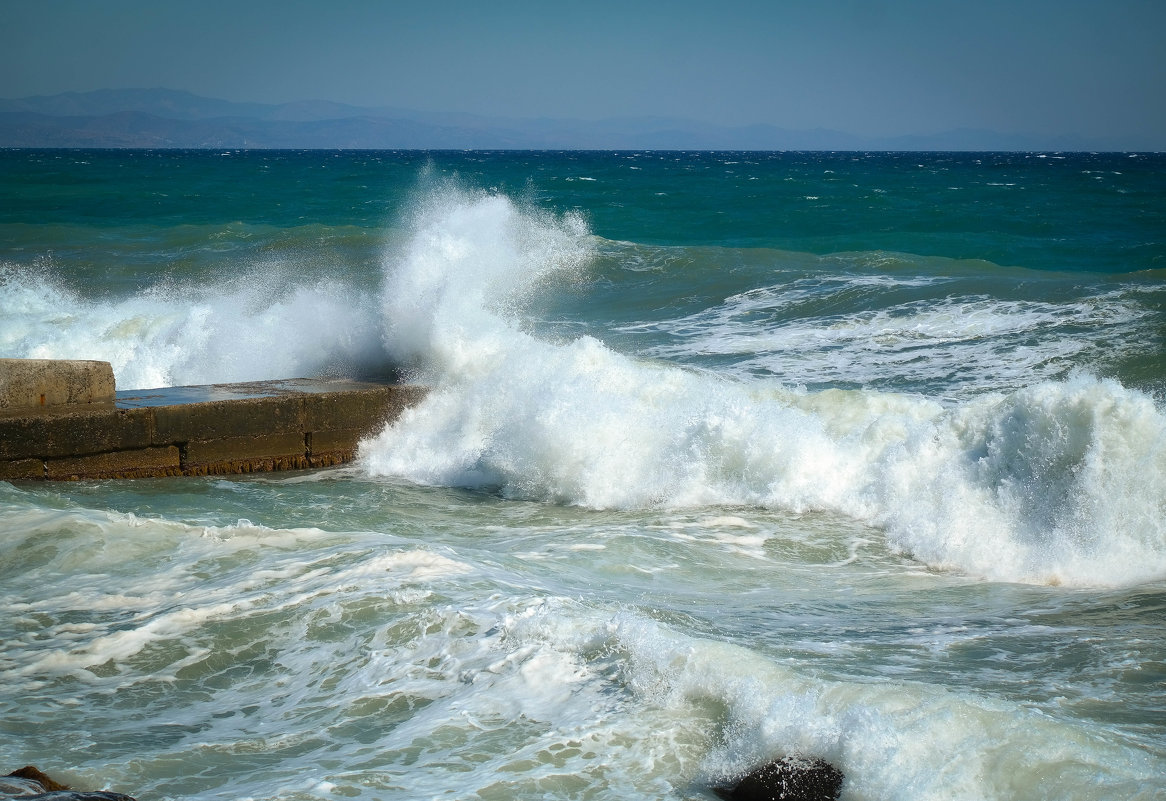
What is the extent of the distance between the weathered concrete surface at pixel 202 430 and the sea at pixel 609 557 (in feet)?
0.72

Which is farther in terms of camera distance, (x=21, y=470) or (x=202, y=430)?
(x=202, y=430)

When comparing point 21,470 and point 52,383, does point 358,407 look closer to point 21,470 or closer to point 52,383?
point 52,383

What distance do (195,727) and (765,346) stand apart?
958 centimetres

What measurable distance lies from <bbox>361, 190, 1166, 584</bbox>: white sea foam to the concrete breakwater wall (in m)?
0.38

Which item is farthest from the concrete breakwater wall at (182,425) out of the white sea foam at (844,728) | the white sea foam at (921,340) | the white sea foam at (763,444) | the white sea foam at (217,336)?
the white sea foam at (844,728)

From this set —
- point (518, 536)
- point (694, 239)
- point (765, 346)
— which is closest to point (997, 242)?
point (694, 239)

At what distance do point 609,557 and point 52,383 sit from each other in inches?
176

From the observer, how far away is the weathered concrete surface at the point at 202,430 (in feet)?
24.6

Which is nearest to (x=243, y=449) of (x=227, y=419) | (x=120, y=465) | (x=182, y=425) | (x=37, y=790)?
(x=227, y=419)

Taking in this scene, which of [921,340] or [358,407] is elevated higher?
[921,340]

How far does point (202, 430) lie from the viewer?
8.06 meters

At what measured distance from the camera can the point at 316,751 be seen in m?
3.58

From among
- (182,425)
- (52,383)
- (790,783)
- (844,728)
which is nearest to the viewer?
(790,783)

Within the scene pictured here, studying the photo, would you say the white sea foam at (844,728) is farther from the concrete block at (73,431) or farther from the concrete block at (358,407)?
the concrete block at (358,407)
